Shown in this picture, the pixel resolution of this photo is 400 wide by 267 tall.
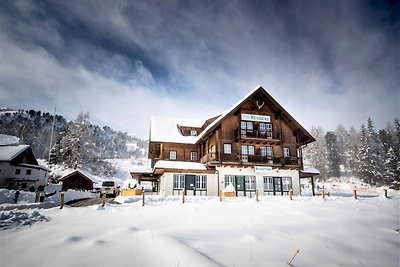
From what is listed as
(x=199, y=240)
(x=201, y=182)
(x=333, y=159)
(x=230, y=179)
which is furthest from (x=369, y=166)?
(x=199, y=240)

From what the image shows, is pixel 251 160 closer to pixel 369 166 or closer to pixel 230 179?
pixel 230 179

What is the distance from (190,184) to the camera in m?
25.0

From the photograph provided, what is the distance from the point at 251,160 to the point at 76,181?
34009 mm

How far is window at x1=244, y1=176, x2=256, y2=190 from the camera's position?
85.3ft

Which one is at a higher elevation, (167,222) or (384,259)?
(167,222)

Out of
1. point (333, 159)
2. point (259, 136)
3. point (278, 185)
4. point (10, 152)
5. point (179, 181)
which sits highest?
point (333, 159)

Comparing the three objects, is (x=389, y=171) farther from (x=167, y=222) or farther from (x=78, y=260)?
(x=78, y=260)

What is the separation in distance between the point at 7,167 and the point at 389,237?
5030 centimetres

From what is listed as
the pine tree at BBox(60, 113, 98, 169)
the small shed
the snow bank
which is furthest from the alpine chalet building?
the pine tree at BBox(60, 113, 98, 169)

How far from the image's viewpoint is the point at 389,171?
164ft

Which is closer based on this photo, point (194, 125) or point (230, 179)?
point (230, 179)

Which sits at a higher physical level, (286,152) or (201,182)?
(286,152)

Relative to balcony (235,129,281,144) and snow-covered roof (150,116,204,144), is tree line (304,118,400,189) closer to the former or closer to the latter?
balcony (235,129,281,144)

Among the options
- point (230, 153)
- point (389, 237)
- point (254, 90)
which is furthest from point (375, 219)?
point (254, 90)
